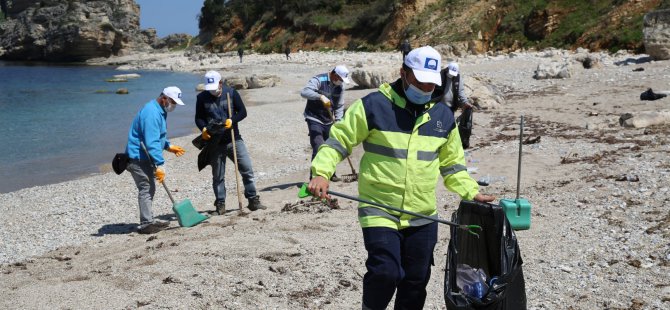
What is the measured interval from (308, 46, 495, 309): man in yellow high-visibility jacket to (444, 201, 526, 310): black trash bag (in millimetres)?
203

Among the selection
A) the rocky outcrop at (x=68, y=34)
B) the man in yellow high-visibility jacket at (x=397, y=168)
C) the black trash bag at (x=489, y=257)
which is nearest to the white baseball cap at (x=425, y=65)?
the man in yellow high-visibility jacket at (x=397, y=168)

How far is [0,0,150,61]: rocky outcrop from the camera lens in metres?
89.9

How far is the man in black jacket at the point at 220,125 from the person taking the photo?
8797mm

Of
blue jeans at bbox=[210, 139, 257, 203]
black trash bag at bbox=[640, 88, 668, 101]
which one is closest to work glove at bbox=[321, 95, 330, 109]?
blue jeans at bbox=[210, 139, 257, 203]

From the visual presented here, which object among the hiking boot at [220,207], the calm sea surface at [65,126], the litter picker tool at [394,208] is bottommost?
the calm sea surface at [65,126]

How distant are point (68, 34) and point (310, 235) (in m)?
90.1

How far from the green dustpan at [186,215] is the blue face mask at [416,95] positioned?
5113mm

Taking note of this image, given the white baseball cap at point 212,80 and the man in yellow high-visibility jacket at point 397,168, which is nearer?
the man in yellow high-visibility jacket at point 397,168

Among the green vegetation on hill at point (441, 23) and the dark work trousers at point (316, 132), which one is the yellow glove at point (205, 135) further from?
the green vegetation on hill at point (441, 23)

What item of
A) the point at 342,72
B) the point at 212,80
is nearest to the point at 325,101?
the point at 342,72

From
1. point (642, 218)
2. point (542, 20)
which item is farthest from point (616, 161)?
point (542, 20)

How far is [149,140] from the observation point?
8.13 meters

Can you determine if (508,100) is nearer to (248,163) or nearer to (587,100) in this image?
(587,100)

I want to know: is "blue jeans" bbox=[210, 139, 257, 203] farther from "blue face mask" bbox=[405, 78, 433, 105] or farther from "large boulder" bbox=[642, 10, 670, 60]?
"large boulder" bbox=[642, 10, 670, 60]
